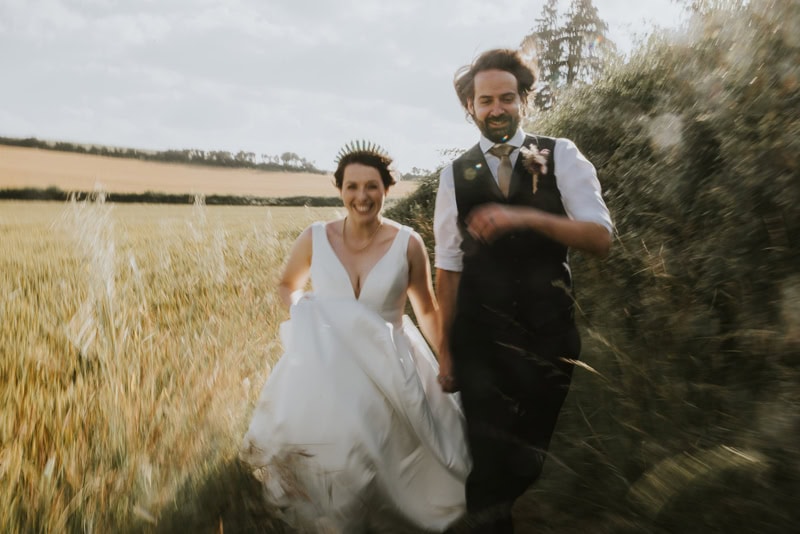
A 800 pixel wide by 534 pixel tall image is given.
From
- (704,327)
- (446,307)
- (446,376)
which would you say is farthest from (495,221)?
(704,327)

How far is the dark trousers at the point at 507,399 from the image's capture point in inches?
104

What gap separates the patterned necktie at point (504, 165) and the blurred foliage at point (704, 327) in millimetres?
682

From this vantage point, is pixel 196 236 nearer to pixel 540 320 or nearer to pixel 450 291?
pixel 450 291

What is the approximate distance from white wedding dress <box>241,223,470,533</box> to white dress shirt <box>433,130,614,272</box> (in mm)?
560

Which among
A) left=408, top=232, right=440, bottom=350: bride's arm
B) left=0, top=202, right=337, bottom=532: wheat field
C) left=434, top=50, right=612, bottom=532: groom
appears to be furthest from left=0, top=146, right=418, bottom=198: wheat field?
left=434, top=50, right=612, bottom=532: groom

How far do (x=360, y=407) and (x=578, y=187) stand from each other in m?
1.45

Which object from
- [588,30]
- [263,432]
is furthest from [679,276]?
[588,30]

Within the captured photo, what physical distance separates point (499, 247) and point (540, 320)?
14.6 inches

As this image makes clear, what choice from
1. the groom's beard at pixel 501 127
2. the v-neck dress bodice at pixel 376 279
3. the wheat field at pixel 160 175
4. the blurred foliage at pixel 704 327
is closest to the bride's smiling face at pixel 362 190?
the v-neck dress bodice at pixel 376 279

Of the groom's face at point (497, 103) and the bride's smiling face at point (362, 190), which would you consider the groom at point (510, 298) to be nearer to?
the groom's face at point (497, 103)

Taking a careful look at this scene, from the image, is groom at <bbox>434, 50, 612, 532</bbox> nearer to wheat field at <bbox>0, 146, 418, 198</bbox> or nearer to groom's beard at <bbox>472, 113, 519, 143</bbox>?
groom's beard at <bbox>472, 113, 519, 143</bbox>

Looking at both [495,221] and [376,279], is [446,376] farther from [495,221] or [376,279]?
[495,221]

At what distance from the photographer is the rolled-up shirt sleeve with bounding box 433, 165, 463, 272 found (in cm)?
291

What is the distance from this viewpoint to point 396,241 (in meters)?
3.57
